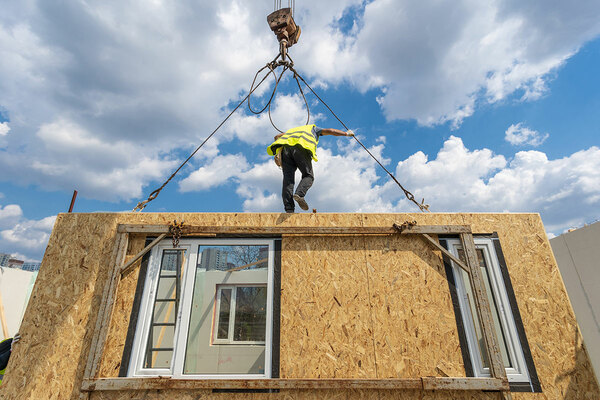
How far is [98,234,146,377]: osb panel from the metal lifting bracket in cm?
425

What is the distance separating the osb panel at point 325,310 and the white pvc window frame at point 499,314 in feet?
4.27

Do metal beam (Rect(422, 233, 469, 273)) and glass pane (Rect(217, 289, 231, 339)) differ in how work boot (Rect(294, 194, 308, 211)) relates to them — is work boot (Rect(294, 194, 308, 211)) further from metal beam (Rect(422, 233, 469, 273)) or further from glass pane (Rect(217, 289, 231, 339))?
glass pane (Rect(217, 289, 231, 339))

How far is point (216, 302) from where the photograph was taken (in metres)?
8.33

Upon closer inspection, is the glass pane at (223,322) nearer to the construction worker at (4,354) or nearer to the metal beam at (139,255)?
the metal beam at (139,255)

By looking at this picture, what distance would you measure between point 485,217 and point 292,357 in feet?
11.3

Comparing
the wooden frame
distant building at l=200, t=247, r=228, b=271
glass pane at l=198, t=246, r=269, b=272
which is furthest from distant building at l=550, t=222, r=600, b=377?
distant building at l=200, t=247, r=228, b=271

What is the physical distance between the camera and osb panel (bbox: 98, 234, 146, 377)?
3553 mm

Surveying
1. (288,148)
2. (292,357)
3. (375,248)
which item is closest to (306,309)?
(292,357)

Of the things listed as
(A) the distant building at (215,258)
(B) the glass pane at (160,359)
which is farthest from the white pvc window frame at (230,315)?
(B) the glass pane at (160,359)

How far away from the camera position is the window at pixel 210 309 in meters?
3.76

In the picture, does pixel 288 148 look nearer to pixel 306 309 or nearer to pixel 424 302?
pixel 306 309

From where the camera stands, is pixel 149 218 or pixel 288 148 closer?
pixel 149 218

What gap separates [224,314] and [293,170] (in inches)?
234

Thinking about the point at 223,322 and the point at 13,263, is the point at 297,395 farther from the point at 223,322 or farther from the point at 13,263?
the point at 13,263
